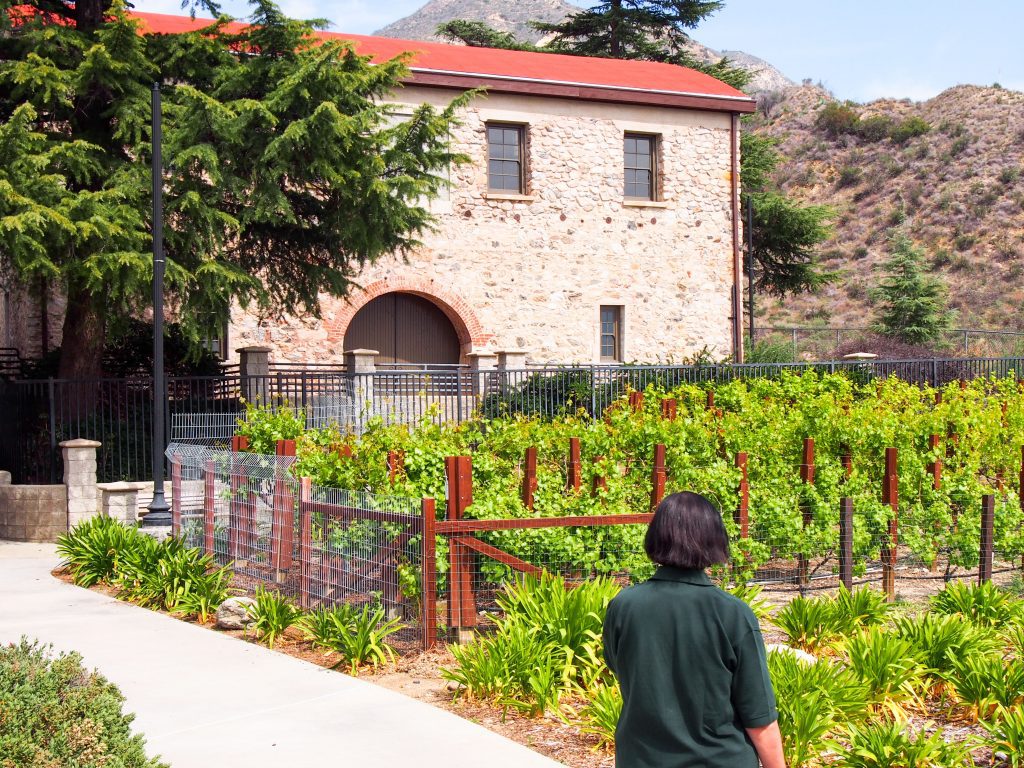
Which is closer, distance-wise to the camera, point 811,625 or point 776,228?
point 811,625

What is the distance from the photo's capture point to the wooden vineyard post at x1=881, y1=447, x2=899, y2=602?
10.6 meters

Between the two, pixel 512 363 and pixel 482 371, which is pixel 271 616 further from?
pixel 512 363

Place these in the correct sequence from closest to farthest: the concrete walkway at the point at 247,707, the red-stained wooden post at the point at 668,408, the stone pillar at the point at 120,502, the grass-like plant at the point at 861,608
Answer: the concrete walkway at the point at 247,707, the grass-like plant at the point at 861,608, the stone pillar at the point at 120,502, the red-stained wooden post at the point at 668,408

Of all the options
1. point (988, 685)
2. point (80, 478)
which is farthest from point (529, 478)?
point (80, 478)

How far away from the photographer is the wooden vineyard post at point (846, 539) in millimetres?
10258

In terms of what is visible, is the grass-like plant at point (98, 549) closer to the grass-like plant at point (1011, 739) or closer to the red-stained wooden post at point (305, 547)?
the red-stained wooden post at point (305, 547)

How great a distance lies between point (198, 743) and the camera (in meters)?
6.05

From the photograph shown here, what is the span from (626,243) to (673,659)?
897 inches

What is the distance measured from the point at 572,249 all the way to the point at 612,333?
219 cm

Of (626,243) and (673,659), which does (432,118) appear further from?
(673,659)

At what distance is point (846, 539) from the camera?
33.7ft

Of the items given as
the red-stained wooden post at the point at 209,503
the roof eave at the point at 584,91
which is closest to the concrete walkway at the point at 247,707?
the red-stained wooden post at the point at 209,503

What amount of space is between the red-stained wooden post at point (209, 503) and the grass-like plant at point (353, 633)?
272 cm

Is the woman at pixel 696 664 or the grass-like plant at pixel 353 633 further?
the grass-like plant at pixel 353 633
